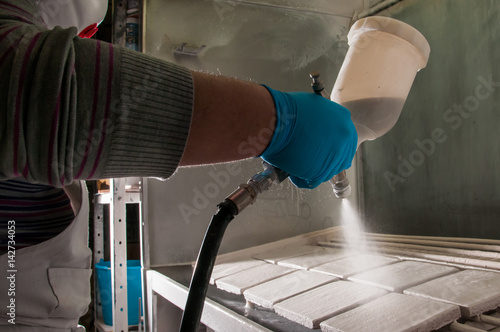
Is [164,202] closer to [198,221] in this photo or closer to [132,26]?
[198,221]

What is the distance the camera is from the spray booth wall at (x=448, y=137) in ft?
4.18

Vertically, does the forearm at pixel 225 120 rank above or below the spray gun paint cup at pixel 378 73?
below

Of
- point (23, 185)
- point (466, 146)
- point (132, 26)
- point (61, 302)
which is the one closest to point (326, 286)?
point (61, 302)

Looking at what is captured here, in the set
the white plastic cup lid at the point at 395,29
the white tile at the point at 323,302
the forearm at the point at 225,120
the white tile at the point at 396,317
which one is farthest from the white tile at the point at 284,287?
the white plastic cup lid at the point at 395,29

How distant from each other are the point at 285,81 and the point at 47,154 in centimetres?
137

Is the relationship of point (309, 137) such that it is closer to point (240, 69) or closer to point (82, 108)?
point (82, 108)

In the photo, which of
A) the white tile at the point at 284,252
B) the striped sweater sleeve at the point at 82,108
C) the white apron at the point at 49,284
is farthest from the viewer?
the white tile at the point at 284,252

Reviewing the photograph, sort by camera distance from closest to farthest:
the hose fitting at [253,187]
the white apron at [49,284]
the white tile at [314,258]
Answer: the white apron at [49,284]
the hose fitting at [253,187]
the white tile at [314,258]

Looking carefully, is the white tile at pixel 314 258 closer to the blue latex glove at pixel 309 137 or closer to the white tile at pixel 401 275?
the white tile at pixel 401 275

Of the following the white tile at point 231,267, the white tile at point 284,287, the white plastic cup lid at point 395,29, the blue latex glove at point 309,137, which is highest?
the white plastic cup lid at point 395,29

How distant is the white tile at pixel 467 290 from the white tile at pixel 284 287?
0.78ft

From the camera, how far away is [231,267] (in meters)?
1.30

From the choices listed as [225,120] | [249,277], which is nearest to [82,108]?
[225,120]

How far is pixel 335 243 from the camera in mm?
1486
